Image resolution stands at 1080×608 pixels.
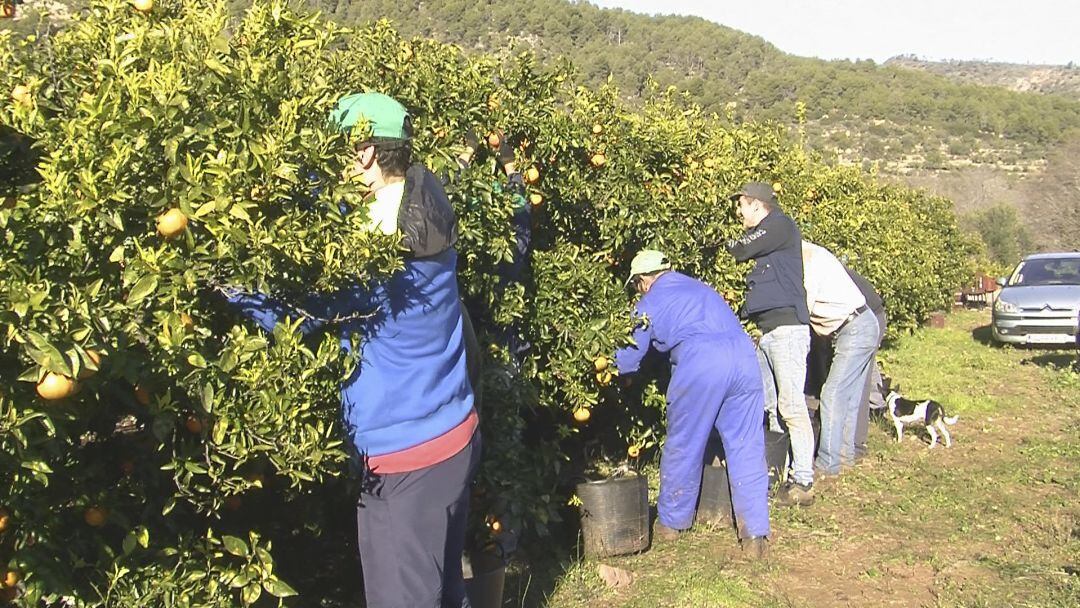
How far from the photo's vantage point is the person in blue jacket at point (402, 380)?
2777mm

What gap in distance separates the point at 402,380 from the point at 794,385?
13.1 feet

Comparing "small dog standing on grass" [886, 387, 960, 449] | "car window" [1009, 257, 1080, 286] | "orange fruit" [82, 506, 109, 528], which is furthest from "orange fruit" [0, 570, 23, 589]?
"car window" [1009, 257, 1080, 286]

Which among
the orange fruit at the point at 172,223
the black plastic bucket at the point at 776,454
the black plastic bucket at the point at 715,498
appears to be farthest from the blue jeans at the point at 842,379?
the orange fruit at the point at 172,223

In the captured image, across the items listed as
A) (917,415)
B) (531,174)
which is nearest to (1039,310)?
(917,415)

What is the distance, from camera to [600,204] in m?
5.59

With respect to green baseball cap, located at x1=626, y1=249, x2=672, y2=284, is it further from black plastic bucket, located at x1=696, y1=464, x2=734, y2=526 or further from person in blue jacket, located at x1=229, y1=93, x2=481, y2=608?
person in blue jacket, located at x1=229, y1=93, x2=481, y2=608

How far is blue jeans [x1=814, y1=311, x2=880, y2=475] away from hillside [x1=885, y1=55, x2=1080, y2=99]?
85.9 metres

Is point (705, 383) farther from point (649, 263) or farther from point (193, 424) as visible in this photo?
point (193, 424)

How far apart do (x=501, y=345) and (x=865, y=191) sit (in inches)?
364

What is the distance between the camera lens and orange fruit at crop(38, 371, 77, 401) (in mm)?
1935

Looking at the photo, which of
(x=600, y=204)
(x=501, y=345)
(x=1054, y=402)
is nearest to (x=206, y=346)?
(x=501, y=345)

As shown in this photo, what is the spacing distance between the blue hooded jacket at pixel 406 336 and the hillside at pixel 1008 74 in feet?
297

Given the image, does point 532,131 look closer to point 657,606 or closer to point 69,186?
point 657,606

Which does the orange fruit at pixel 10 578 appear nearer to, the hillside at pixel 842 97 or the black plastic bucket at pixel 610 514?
the black plastic bucket at pixel 610 514
